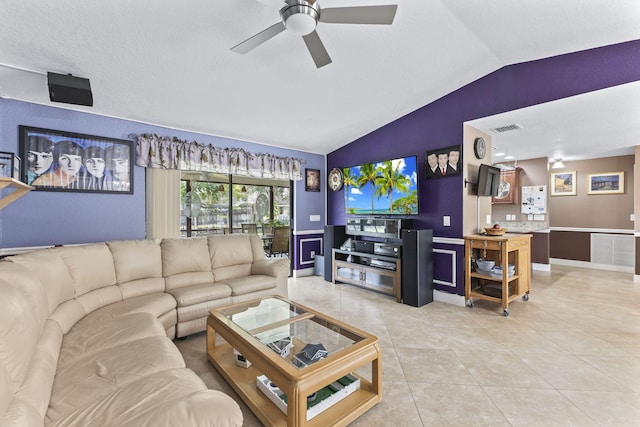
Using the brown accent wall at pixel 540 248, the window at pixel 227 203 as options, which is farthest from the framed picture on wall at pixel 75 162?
the brown accent wall at pixel 540 248

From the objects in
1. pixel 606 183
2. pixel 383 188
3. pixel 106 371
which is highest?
pixel 606 183

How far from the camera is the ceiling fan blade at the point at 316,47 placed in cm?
204

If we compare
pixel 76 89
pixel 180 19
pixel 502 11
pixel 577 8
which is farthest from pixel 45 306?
pixel 577 8

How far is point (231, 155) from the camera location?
4480mm

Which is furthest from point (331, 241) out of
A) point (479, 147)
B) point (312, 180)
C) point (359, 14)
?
point (359, 14)

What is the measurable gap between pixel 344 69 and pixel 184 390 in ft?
10.4

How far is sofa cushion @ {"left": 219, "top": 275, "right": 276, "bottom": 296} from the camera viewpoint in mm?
3117

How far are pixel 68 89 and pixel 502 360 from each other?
4569 millimetres

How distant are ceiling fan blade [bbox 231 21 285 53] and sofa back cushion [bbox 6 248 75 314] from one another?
2.09m

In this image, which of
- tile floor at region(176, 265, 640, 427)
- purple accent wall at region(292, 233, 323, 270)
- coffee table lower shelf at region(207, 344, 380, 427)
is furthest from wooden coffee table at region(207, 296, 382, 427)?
purple accent wall at region(292, 233, 323, 270)

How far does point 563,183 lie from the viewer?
19.9 ft

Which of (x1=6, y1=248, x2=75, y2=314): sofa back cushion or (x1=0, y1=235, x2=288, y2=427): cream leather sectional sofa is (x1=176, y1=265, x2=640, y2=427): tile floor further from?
(x1=6, y1=248, x2=75, y2=314): sofa back cushion

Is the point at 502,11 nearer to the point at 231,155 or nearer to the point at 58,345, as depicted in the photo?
the point at 231,155

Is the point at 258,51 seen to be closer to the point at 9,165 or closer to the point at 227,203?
the point at 227,203
